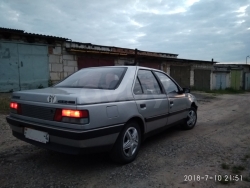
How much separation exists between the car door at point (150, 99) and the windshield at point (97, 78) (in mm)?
328

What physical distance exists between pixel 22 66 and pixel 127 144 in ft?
27.3

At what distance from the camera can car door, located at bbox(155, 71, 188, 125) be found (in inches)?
155

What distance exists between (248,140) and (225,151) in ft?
3.21

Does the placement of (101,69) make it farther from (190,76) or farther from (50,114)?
(190,76)

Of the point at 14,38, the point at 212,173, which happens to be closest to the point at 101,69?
the point at 212,173

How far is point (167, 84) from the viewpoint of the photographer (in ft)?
13.5

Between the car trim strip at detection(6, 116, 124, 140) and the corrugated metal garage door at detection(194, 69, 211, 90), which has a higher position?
the corrugated metal garage door at detection(194, 69, 211, 90)

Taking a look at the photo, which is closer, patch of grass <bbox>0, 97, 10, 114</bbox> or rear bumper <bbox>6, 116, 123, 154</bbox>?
rear bumper <bbox>6, 116, 123, 154</bbox>

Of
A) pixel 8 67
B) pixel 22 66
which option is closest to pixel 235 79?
pixel 22 66

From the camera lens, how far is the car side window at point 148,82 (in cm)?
339

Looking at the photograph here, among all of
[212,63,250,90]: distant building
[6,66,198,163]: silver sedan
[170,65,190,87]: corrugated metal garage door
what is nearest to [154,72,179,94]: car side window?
[6,66,198,163]: silver sedan

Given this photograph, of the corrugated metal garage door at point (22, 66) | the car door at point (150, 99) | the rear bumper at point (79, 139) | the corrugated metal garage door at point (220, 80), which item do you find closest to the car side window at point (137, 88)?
the car door at point (150, 99)

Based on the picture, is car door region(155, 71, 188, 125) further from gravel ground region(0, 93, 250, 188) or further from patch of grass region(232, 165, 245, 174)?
patch of grass region(232, 165, 245, 174)

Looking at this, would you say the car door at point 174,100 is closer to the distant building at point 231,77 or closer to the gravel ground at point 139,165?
the gravel ground at point 139,165
